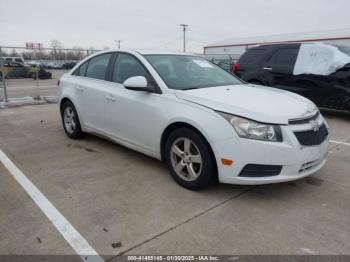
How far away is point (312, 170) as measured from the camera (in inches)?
132

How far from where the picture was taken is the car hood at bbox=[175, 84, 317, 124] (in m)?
3.12

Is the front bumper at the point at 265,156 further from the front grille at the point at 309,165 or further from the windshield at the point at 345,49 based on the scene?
the windshield at the point at 345,49

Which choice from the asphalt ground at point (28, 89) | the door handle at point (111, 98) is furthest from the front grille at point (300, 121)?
the asphalt ground at point (28, 89)

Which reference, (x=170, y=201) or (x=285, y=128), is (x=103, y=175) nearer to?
(x=170, y=201)

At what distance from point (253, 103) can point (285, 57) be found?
528 centimetres

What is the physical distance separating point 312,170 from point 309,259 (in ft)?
3.88

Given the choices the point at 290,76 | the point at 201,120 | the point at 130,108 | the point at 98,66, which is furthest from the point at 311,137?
the point at 290,76

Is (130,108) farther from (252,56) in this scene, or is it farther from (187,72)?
(252,56)

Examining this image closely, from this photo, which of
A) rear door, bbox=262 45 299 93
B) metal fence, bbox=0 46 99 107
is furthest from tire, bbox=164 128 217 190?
metal fence, bbox=0 46 99 107

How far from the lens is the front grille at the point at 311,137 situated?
10.4ft

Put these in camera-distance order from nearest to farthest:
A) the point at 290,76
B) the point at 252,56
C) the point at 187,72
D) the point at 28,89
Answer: the point at 187,72 → the point at 290,76 → the point at 252,56 → the point at 28,89

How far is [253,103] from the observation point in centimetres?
333

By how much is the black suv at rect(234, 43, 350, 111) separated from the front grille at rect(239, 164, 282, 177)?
4855 millimetres

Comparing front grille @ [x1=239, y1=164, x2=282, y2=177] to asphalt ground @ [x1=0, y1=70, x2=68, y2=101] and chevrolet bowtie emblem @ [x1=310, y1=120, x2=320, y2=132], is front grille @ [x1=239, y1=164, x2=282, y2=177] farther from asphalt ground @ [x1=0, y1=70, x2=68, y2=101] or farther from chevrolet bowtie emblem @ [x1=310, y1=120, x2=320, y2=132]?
asphalt ground @ [x1=0, y1=70, x2=68, y2=101]
